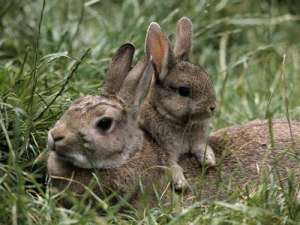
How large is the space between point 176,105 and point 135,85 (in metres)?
0.41

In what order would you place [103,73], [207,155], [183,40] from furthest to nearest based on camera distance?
[103,73] < [183,40] < [207,155]

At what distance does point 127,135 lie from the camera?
6.34 m

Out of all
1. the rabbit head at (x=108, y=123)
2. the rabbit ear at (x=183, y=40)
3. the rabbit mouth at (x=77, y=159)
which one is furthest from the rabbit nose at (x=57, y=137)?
the rabbit ear at (x=183, y=40)

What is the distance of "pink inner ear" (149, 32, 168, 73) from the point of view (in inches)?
269

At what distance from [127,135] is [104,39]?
2725 millimetres

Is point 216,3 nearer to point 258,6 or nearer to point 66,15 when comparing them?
point 258,6

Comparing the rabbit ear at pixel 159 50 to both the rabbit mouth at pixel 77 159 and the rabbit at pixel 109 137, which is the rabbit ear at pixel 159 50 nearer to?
the rabbit at pixel 109 137

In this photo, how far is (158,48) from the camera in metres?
6.90

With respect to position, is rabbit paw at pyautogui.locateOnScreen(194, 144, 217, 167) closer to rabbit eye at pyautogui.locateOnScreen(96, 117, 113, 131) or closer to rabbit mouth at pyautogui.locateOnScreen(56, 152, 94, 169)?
rabbit eye at pyautogui.locateOnScreen(96, 117, 113, 131)

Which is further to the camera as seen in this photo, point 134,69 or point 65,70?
point 65,70

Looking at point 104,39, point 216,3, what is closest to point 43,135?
point 104,39

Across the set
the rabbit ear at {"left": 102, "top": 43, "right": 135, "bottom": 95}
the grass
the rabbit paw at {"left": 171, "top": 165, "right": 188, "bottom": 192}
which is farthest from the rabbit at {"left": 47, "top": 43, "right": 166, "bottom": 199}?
the grass

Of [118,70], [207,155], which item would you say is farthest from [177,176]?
[118,70]

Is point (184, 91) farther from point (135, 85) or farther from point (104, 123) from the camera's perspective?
point (104, 123)
